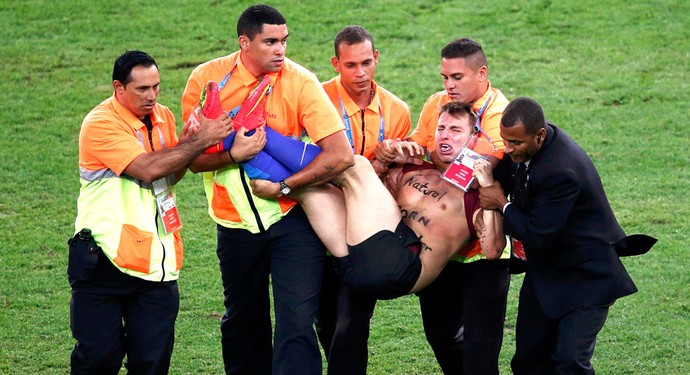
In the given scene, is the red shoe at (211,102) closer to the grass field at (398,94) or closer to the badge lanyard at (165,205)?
the badge lanyard at (165,205)

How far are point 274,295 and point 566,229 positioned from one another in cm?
169

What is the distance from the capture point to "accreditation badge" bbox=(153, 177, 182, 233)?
7.03 m

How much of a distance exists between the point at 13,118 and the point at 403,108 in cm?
649

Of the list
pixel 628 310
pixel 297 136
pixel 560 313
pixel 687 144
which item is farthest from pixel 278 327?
pixel 687 144

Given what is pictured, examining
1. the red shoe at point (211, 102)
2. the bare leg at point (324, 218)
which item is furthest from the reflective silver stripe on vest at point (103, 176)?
the bare leg at point (324, 218)

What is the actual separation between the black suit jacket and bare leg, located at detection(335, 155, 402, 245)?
739mm

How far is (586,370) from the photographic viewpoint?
6613 millimetres

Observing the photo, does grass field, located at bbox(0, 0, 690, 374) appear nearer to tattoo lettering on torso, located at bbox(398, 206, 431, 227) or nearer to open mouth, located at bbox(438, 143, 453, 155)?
tattoo lettering on torso, located at bbox(398, 206, 431, 227)

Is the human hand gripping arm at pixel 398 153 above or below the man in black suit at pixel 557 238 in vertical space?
above

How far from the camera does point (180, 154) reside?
6.89 metres

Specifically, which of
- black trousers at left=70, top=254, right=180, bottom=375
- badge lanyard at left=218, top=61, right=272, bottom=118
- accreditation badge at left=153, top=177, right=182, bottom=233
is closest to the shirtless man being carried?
badge lanyard at left=218, top=61, right=272, bottom=118

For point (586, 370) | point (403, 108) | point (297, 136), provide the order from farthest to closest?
1. point (403, 108)
2. point (297, 136)
3. point (586, 370)

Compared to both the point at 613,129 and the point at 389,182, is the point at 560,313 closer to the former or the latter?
the point at 389,182

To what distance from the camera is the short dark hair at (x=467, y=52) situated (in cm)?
730
